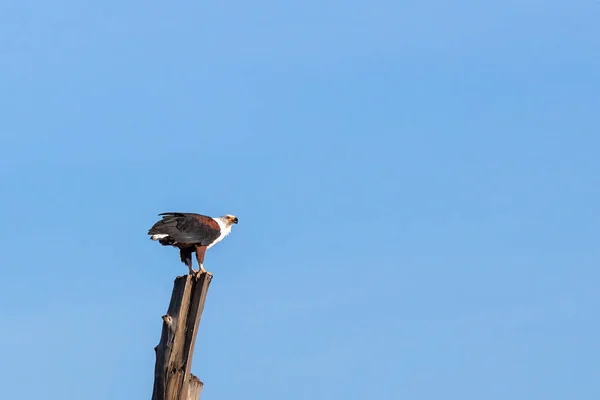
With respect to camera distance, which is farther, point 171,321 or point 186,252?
point 186,252

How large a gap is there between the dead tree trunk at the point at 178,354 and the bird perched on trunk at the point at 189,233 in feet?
13.6

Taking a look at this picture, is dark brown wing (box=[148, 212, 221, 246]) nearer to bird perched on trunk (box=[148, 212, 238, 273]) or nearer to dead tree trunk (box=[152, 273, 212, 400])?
bird perched on trunk (box=[148, 212, 238, 273])

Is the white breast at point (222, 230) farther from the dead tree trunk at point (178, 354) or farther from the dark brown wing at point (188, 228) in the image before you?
the dead tree trunk at point (178, 354)

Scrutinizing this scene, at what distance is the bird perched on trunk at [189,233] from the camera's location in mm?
13578

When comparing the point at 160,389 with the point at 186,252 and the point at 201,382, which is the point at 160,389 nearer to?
the point at 201,382

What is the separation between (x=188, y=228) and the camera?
1415 cm

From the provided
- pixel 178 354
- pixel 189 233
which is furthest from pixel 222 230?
pixel 178 354

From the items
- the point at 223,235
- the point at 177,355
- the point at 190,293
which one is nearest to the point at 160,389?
the point at 177,355

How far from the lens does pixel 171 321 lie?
9133 mm

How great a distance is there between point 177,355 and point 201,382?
452mm

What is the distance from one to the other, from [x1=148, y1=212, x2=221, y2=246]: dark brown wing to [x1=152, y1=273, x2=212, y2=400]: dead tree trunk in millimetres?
4133

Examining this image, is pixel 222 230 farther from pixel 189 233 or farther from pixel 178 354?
pixel 178 354

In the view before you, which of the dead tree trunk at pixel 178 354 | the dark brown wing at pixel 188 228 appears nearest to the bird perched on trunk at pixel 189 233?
the dark brown wing at pixel 188 228

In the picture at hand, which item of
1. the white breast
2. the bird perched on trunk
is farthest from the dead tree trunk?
the white breast
